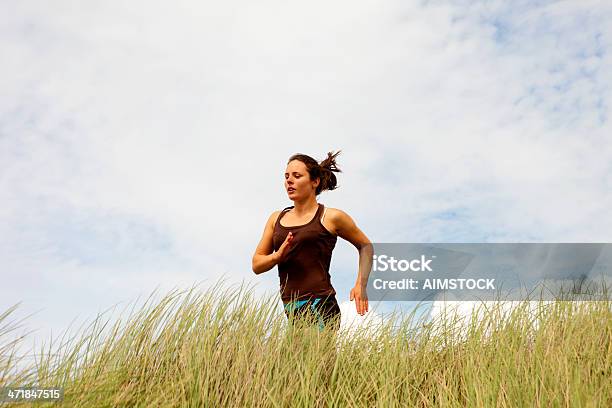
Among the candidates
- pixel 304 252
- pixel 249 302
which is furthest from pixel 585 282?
pixel 249 302

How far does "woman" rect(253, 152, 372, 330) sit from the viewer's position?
18.4 ft

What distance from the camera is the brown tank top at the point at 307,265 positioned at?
221 inches

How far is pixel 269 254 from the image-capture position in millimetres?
6160

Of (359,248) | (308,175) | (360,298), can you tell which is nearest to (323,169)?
(308,175)

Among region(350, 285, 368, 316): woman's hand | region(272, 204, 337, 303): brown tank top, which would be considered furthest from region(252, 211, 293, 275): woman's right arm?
region(350, 285, 368, 316): woman's hand

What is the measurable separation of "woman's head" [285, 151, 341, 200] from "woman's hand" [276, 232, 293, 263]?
48 cm

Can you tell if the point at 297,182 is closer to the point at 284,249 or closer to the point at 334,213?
the point at 334,213

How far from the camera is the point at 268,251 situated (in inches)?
241

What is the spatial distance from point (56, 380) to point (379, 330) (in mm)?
2516

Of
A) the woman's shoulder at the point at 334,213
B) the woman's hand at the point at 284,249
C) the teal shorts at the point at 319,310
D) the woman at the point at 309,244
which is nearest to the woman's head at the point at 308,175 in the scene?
the woman at the point at 309,244

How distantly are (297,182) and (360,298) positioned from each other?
1.15 m

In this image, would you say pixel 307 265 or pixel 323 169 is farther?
pixel 323 169

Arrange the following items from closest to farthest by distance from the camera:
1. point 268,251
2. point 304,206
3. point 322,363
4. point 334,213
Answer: point 322,363, point 334,213, point 304,206, point 268,251

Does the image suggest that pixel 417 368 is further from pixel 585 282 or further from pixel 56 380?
pixel 56 380
